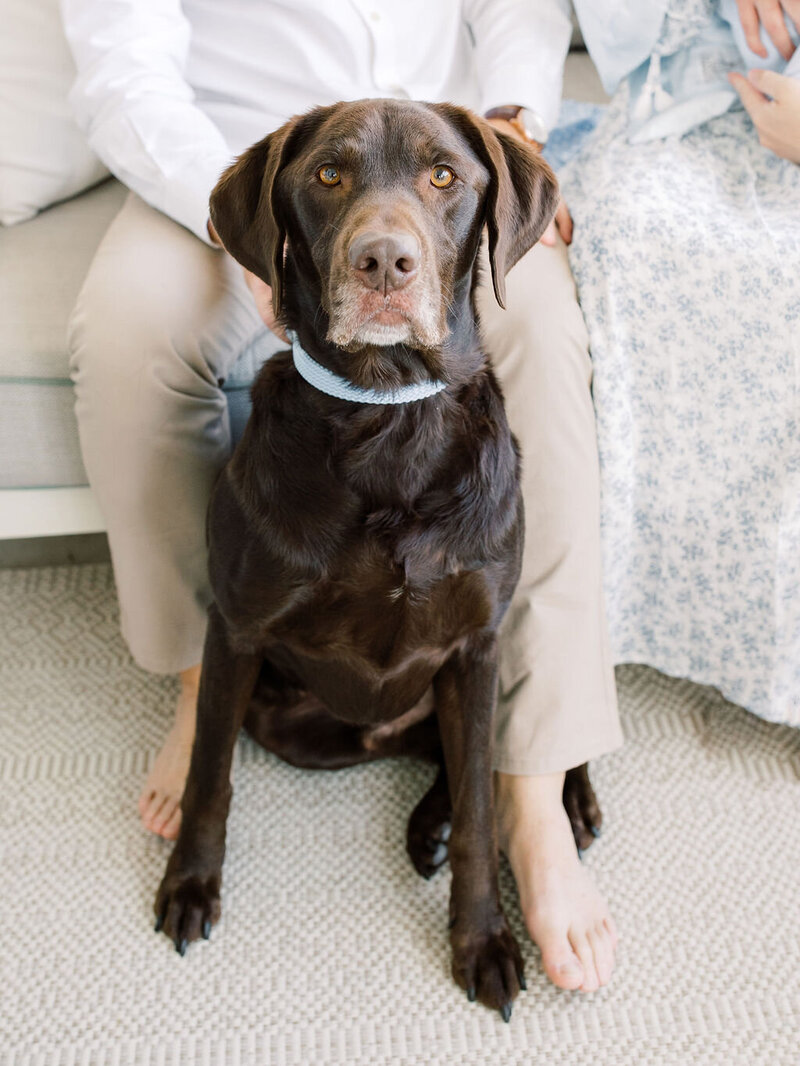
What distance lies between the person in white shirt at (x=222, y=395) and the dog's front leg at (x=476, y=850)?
0.06 meters

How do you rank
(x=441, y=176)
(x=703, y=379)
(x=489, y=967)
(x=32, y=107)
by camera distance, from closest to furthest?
1. (x=441, y=176)
2. (x=489, y=967)
3. (x=703, y=379)
4. (x=32, y=107)

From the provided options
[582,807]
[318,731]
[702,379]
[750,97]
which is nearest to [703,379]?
[702,379]

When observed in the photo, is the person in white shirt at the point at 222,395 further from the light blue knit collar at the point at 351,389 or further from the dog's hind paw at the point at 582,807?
the light blue knit collar at the point at 351,389

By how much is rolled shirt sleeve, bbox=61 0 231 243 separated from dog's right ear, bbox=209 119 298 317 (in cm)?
27

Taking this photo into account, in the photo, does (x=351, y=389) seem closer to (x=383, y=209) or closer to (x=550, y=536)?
(x=383, y=209)

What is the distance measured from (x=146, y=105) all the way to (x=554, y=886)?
1204mm

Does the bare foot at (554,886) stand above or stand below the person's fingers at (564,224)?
below

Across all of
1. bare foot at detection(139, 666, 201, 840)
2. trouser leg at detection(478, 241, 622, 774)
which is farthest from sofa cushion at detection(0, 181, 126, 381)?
trouser leg at detection(478, 241, 622, 774)

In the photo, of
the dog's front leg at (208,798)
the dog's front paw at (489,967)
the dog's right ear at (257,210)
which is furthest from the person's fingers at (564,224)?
the dog's front paw at (489,967)

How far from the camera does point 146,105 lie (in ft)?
4.34

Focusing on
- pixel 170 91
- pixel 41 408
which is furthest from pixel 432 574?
pixel 170 91

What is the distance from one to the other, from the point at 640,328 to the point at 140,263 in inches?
27.4

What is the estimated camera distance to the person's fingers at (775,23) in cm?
135

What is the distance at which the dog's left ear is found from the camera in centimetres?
103
